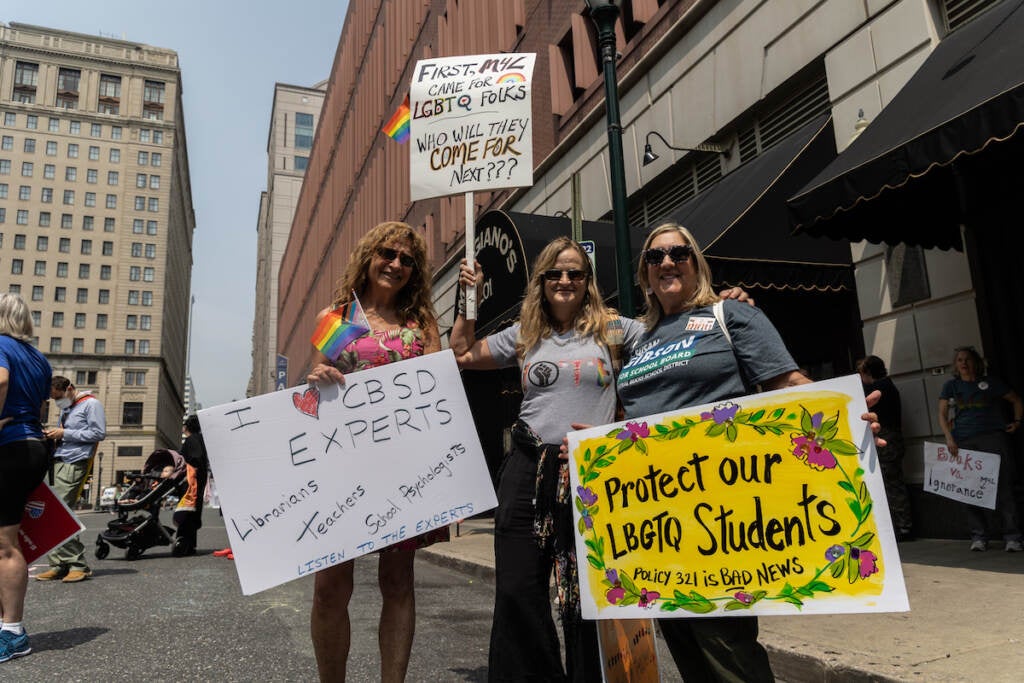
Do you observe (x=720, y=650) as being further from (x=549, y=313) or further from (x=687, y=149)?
(x=687, y=149)

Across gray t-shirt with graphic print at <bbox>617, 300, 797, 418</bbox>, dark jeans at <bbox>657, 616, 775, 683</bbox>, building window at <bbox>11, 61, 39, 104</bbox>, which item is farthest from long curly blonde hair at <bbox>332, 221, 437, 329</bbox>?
building window at <bbox>11, 61, 39, 104</bbox>

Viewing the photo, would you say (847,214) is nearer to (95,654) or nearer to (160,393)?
(95,654)

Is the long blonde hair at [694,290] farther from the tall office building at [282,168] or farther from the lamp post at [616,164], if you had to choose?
the tall office building at [282,168]

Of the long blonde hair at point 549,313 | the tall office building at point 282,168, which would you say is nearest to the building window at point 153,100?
the tall office building at point 282,168

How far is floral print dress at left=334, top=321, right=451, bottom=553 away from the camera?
301 centimetres

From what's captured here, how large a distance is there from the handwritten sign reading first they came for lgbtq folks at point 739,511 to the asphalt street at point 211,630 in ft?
5.51

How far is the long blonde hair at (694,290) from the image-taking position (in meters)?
2.64

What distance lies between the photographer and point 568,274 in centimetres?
291

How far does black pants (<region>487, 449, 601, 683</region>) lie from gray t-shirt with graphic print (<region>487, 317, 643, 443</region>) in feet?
0.53

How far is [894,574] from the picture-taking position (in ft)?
6.90

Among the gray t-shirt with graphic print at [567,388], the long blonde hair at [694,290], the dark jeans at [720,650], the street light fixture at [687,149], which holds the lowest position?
the dark jeans at [720,650]

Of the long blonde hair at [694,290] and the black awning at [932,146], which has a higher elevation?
the black awning at [932,146]

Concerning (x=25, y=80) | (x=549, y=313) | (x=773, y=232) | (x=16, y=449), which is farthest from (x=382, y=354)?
(x=25, y=80)

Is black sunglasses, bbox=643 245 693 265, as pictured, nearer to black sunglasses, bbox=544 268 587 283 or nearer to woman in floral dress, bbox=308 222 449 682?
black sunglasses, bbox=544 268 587 283
